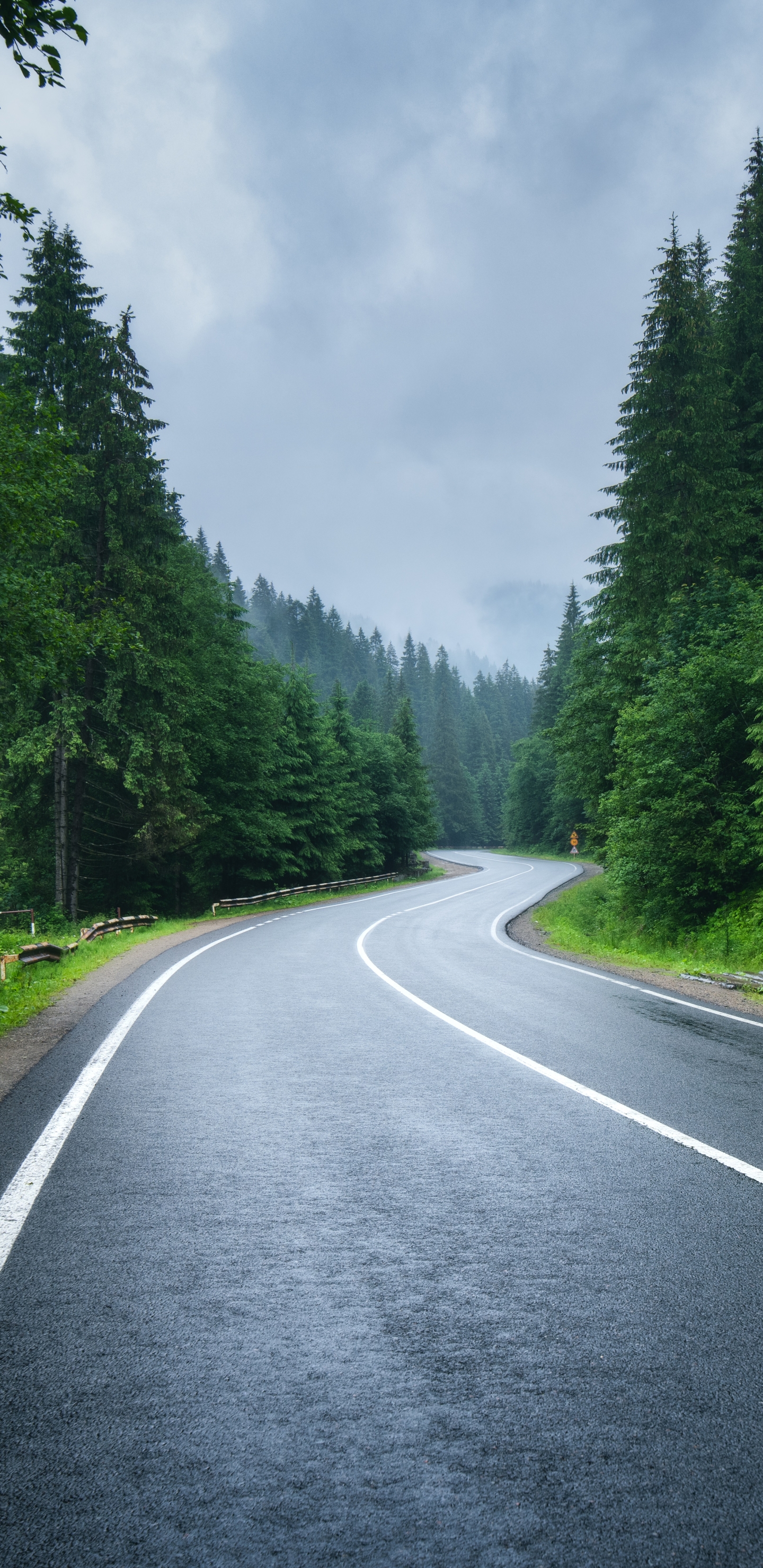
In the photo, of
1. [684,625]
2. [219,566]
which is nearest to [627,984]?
[684,625]

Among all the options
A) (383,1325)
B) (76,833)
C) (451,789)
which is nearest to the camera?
(383,1325)

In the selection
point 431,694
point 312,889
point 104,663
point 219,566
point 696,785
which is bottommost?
point 312,889

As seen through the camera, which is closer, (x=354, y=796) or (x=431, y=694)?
(x=354, y=796)

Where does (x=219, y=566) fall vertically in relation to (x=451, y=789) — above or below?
above

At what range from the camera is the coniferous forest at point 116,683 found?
42.2 feet

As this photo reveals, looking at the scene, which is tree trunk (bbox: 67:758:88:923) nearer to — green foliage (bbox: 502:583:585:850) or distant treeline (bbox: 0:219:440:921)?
distant treeline (bbox: 0:219:440:921)

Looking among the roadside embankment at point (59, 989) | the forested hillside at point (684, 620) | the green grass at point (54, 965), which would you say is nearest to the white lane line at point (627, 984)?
the forested hillside at point (684, 620)

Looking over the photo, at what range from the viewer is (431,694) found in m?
148

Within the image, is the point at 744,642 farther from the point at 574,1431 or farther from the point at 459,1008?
the point at 574,1431

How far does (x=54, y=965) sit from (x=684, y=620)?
16258 mm

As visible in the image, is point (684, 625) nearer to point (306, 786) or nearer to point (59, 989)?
point (59, 989)

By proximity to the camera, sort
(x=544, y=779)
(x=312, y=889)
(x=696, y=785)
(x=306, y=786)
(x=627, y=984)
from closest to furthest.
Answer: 1. (x=627, y=984)
2. (x=696, y=785)
3. (x=306, y=786)
4. (x=312, y=889)
5. (x=544, y=779)

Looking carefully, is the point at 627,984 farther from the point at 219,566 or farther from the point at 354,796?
the point at 219,566

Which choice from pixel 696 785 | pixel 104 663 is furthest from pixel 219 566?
pixel 696 785
